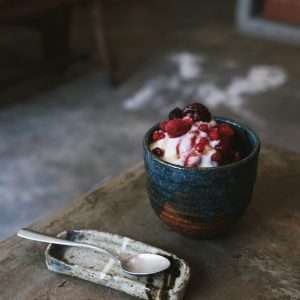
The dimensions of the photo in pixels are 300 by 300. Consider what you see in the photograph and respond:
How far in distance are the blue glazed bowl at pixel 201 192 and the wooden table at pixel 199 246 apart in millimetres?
37

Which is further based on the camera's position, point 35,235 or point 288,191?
point 288,191

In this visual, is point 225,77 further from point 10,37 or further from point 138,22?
point 10,37

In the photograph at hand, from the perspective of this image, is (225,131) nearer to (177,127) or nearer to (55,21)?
(177,127)

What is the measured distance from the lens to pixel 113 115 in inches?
77.2

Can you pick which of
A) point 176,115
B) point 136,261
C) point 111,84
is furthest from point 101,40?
point 136,261

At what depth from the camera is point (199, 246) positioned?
28.0 inches

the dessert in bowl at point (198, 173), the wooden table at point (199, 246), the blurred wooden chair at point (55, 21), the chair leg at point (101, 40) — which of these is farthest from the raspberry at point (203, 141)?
the chair leg at point (101, 40)

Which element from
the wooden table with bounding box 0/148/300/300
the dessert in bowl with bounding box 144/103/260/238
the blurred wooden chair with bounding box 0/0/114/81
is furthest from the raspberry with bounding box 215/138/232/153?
the blurred wooden chair with bounding box 0/0/114/81

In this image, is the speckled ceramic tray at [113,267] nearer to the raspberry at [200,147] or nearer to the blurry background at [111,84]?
the raspberry at [200,147]

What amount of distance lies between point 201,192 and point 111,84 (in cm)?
164

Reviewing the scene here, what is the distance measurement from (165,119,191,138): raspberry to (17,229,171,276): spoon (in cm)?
16

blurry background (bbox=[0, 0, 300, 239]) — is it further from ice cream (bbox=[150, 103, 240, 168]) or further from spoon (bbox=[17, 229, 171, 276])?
ice cream (bbox=[150, 103, 240, 168])

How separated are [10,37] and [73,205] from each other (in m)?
2.18

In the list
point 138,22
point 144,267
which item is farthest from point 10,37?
point 144,267
